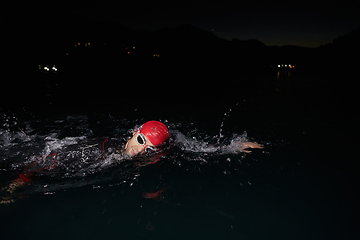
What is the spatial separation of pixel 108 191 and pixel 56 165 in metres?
1.56

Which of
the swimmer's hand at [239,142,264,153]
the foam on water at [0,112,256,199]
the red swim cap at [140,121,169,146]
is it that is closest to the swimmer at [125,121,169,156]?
the red swim cap at [140,121,169,146]

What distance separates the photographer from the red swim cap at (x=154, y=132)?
19.0 ft

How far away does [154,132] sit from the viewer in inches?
229

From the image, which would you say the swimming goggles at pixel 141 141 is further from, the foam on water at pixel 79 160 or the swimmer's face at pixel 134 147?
the foam on water at pixel 79 160

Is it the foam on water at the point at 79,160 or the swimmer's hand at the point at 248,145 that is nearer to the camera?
the foam on water at the point at 79,160

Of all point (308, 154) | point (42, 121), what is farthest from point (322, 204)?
point (42, 121)

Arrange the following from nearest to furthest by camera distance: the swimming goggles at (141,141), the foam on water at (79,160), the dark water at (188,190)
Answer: the dark water at (188,190)
the foam on water at (79,160)
the swimming goggles at (141,141)

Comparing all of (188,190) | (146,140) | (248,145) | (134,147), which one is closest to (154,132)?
(146,140)

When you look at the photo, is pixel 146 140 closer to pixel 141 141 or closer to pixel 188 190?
pixel 141 141

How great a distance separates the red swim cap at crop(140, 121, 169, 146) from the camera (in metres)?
5.79

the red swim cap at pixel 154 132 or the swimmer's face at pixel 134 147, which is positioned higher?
the red swim cap at pixel 154 132

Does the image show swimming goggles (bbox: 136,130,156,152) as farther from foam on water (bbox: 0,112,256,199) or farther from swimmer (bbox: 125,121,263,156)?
foam on water (bbox: 0,112,256,199)

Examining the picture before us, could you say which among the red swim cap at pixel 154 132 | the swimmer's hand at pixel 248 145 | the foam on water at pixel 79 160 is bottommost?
the swimmer's hand at pixel 248 145

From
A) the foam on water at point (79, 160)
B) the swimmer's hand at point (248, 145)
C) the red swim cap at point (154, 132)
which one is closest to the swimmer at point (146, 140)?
the red swim cap at point (154, 132)
